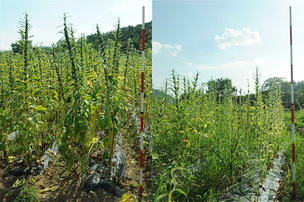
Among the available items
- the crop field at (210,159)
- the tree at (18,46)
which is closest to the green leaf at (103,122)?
the crop field at (210,159)

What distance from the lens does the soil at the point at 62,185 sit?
2.88m

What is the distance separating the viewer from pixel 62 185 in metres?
3.04

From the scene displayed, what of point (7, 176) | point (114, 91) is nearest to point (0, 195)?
point (7, 176)

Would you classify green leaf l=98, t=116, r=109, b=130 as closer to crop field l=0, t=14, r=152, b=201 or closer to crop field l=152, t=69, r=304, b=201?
crop field l=0, t=14, r=152, b=201

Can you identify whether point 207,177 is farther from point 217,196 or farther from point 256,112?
point 256,112

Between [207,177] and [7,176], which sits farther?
[7,176]

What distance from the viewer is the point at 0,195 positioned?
2959 millimetres

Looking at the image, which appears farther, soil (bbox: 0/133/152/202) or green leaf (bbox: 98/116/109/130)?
soil (bbox: 0/133/152/202)

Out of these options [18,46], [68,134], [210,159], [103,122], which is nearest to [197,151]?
[210,159]

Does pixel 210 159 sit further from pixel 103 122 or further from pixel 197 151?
pixel 103 122

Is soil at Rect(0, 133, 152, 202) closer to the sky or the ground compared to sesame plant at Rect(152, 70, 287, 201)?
closer to the ground

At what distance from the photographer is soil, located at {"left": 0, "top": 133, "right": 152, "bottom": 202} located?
2.88 metres

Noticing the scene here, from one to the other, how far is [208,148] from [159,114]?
2.61ft

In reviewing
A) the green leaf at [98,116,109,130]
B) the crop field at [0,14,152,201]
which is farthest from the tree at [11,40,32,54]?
the green leaf at [98,116,109,130]
